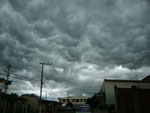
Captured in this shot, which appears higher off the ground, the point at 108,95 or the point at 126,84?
the point at 126,84

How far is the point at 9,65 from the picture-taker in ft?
115

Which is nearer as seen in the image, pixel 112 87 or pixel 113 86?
pixel 112 87

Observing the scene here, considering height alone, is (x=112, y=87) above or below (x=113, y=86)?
below

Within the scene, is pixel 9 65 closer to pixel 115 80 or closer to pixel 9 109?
pixel 9 109

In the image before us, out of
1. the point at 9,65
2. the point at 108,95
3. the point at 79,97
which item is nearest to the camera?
the point at 9,65

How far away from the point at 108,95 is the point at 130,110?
81.2ft

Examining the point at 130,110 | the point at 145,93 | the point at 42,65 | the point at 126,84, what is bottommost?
the point at 130,110

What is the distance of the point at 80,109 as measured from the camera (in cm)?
2170

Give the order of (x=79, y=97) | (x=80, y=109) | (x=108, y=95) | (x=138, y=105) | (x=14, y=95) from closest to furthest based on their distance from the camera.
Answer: (x=80, y=109) → (x=138, y=105) → (x=14, y=95) → (x=108, y=95) → (x=79, y=97)

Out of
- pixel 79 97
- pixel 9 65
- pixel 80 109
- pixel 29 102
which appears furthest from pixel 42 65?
pixel 79 97

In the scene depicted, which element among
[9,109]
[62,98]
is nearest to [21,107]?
[9,109]

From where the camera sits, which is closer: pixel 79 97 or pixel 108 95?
pixel 108 95

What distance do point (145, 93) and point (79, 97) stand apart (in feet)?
380

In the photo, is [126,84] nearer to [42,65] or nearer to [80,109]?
[42,65]
